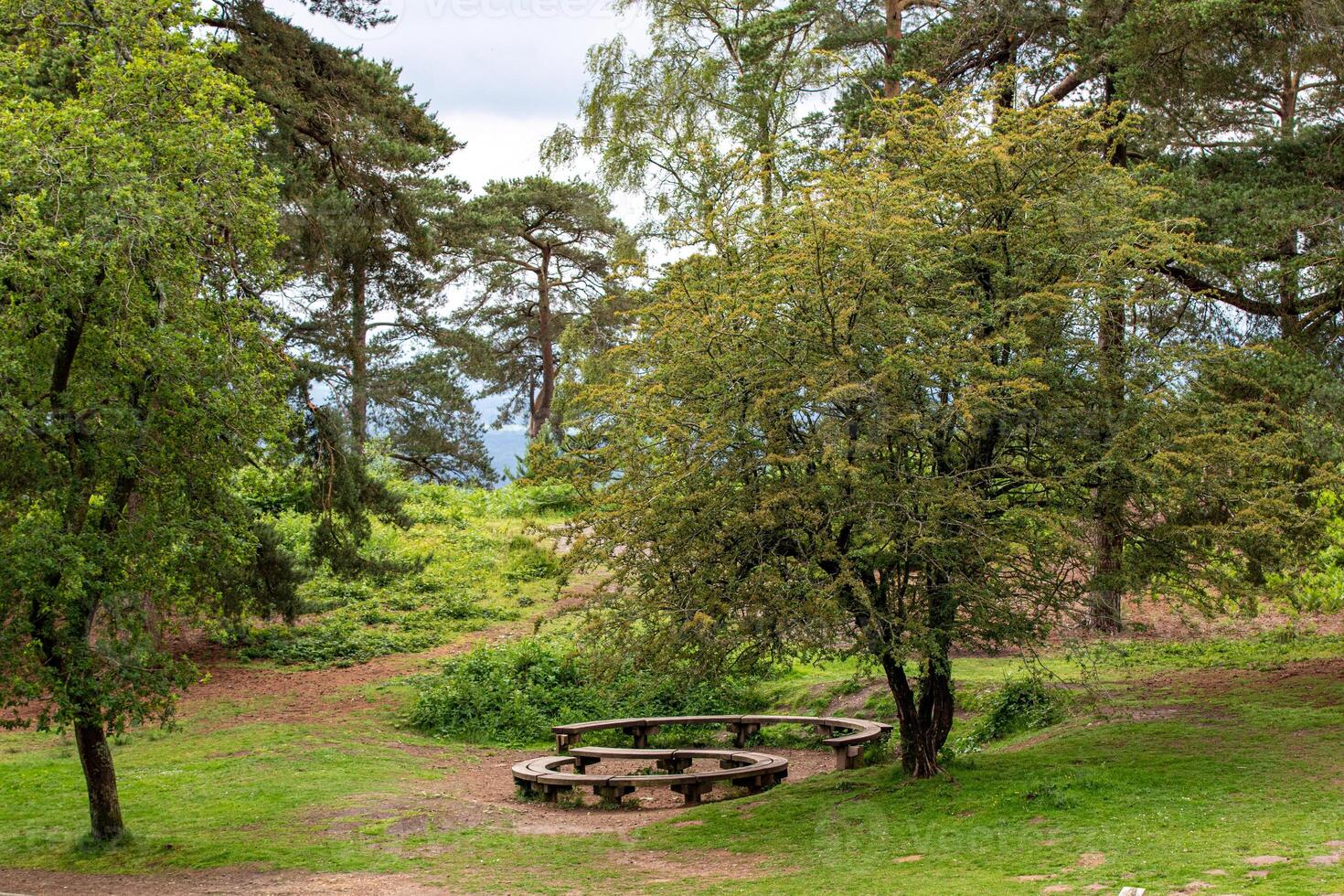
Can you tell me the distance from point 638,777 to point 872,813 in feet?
9.23

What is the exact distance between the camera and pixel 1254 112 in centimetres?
1596

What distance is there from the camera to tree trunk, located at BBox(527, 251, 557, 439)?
38531 millimetres

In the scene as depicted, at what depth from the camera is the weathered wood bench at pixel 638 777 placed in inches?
436

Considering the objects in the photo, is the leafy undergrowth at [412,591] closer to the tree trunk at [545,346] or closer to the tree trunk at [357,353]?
the tree trunk at [357,353]

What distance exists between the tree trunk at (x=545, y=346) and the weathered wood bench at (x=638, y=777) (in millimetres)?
26353

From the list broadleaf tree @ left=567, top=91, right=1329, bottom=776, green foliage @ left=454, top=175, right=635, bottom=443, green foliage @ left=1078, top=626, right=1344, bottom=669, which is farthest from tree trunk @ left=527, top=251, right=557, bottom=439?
broadleaf tree @ left=567, top=91, right=1329, bottom=776

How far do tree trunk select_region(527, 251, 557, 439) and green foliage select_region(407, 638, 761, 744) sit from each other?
22.6 m

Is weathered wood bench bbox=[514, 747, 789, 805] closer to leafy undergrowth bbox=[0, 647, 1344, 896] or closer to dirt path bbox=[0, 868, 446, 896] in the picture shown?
leafy undergrowth bbox=[0, 647, 1344, 896]

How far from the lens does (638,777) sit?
11297 millimetres

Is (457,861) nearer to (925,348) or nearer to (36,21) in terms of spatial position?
(925,348)

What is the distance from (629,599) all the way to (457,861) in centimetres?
242

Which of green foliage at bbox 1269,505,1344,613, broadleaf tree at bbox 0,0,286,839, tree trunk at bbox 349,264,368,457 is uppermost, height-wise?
tree trunk at bbox 349,264,368,457

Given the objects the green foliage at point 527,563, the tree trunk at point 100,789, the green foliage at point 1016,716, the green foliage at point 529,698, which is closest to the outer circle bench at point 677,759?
the green foliage at point 529,698

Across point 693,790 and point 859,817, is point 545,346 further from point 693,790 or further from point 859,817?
point 859,817
